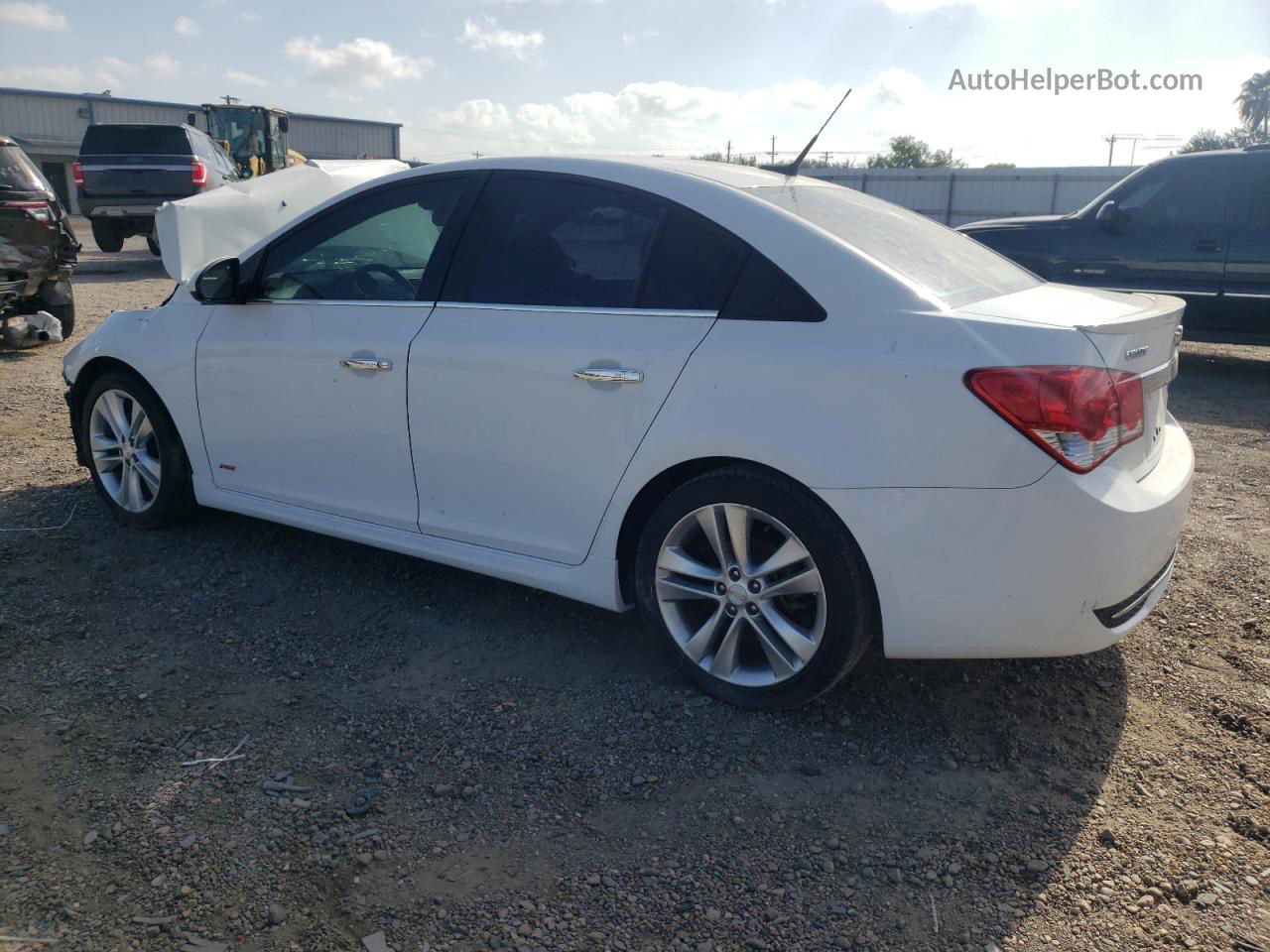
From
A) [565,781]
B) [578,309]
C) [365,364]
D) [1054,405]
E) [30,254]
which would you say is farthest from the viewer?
[30,254]

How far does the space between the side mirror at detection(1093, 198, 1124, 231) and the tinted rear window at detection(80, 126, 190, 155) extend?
14.1m

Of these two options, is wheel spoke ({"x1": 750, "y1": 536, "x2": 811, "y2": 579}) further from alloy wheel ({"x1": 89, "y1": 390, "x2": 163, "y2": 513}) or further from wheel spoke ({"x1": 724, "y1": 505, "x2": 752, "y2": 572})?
alloy wheel ({"x1": 89, "y1": 390, "x2": 163, "y2": 513})

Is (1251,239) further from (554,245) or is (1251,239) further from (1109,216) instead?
(554,245)

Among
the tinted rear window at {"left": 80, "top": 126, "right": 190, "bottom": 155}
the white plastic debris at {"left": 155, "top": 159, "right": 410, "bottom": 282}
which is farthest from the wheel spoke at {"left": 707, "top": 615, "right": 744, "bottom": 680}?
the tinted rear window at {"left": 80, "top": 126, "right": 190, "bottom": 155}

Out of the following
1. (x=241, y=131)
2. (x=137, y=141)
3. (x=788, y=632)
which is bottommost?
(x=788, y=632)

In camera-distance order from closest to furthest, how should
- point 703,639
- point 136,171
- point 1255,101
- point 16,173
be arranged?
1. point 703,639
2. point 16,173
3. point 136,171
4. point 1255,101

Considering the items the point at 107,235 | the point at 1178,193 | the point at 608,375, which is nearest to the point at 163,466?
the point at 608,375

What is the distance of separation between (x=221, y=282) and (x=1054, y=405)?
3.19 metres

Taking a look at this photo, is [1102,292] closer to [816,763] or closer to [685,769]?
[816,763]

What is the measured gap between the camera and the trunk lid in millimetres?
2857

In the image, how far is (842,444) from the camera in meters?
2.88

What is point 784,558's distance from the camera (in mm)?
3072

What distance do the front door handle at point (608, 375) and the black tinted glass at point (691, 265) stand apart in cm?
24

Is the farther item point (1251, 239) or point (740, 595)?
point (1251, 239)
